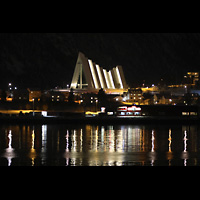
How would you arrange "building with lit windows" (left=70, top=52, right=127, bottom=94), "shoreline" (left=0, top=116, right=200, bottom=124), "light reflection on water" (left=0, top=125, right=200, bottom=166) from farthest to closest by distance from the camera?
"building with lit windows" (left=70, top=52, right=127, bottom=94)
"shoreline" (left=0, top=116, right=200, bottom=124)
"light reflection on water" (left=0, top=125, right=200, bottom=166)

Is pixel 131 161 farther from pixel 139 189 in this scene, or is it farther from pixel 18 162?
pixel 139 189

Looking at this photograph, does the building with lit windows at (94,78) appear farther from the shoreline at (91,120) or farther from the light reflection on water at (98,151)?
the light reflection on water at (98,151)

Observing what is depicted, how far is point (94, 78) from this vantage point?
39.6 meters

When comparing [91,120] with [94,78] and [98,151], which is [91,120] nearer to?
[98,151]

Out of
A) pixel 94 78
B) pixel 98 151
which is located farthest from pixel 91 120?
pixel 94 78

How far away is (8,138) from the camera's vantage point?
44.2 feet

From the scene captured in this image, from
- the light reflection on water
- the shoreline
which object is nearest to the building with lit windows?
the shoreline

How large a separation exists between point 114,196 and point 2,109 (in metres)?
22.1

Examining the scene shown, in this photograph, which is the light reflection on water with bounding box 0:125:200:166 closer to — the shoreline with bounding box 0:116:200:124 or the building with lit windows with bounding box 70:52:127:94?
the shoreline with bounding box 0:116:200:124

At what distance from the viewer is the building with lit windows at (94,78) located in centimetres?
3831

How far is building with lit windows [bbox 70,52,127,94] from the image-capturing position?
3831 cm

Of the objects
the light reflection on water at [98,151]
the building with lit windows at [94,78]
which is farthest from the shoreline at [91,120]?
the building with lit windows at [94,78]

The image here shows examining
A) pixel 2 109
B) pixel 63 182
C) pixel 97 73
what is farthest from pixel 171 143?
pixel 97 73

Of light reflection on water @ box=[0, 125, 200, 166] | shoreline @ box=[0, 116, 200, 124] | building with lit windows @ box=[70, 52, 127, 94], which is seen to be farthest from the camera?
building with lit windows @ box=[70, 52, 127, 94]
